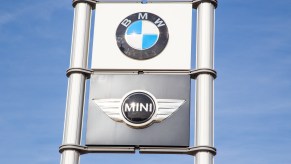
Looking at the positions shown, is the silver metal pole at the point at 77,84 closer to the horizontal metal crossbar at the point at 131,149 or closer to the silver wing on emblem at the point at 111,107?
the horizontal metal crossbar at the point at 131,149

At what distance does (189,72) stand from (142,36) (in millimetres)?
1969

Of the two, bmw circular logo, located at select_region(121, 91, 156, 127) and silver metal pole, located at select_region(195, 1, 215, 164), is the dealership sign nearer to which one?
bmw circular logo, located at select_region(121, 91, 156, 127)

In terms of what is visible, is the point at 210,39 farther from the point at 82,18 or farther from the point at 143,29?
the point at 82,18

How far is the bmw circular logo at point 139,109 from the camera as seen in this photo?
73.5 feet

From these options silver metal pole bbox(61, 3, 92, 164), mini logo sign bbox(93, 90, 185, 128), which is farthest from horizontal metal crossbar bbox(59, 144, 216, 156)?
mini logo sign bbox(93, 90, 185, 128)

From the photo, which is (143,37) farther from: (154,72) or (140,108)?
(140,108)

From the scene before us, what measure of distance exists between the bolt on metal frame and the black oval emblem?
0.91 m

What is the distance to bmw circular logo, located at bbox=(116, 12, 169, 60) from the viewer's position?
23422 millimetres

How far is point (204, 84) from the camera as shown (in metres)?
22.4

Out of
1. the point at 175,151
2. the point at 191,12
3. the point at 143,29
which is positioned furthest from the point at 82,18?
the point at 175,151

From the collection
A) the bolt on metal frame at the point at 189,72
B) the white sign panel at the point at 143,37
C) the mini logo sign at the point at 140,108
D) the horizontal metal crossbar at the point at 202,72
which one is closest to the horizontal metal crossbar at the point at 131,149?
the bolt on metal frame at the point at 189,72

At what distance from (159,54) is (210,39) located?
164 cm

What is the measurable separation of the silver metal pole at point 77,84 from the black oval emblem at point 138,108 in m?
1.39

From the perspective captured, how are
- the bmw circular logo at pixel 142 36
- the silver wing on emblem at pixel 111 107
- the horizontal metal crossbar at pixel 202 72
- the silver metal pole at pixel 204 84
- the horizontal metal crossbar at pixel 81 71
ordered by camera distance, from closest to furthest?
the silver metal pole at pixel 204 84 → the horizontal metal crossbar at pixel 202 72 → the silver wing on emblem at pixel 111 107 → the horizontal metal crossbar at pixel 81 71 → the bmw circular logo at pixel 142 36
